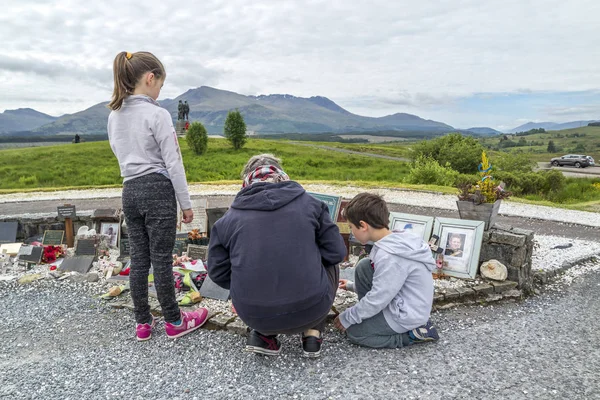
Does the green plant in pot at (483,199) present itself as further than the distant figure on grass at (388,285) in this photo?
Yes

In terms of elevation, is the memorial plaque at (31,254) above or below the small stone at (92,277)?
above

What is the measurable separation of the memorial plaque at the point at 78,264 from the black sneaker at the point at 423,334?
4.58 m

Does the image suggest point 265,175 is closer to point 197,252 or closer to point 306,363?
point 306,363

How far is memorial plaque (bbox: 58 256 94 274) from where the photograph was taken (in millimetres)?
5777

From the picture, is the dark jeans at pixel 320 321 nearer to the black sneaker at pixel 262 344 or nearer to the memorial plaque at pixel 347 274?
the black sneaker at pixel 262 344

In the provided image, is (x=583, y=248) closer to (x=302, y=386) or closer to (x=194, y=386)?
(x=302, y=386)

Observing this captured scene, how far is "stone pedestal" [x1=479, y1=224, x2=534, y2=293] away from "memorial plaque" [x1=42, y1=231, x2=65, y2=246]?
6438 millimetres

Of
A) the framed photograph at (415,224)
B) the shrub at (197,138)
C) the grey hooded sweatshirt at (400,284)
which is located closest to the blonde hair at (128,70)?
the grey hooded sweatshirt at (400,284)

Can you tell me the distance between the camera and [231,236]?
3.02m

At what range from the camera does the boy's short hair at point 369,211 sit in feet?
11.5

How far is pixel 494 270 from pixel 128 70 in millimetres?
4641

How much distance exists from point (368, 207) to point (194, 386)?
1.99 m

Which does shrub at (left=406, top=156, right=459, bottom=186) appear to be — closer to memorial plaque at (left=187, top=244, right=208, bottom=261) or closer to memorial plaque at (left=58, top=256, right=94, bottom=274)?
memorial plaque at (left=187, top=244, right=208, bottom=261)

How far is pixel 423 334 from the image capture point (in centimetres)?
360
